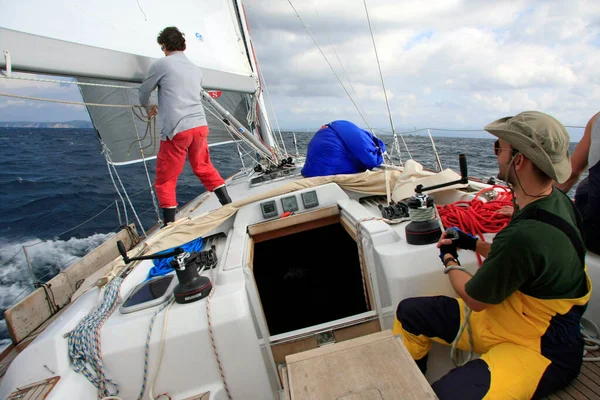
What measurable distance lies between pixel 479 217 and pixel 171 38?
2360 mm

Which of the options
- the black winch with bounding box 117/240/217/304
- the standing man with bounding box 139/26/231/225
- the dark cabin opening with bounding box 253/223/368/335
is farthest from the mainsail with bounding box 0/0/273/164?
the dark cabin opening with bounding box 253/223/368/335

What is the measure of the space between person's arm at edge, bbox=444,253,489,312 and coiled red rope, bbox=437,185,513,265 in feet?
1.72

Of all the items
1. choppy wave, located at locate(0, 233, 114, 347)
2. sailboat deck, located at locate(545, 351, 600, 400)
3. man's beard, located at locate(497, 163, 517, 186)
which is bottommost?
sailboat deck, located at locate(545, 351, 600, 400)

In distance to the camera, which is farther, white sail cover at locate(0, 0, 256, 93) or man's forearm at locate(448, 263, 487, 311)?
white sail cover at locate(0, 0, 256, 93)

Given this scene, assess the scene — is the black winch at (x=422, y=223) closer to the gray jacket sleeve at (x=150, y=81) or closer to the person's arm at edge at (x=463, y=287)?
the person's arm at edge at (x=463, y=287)

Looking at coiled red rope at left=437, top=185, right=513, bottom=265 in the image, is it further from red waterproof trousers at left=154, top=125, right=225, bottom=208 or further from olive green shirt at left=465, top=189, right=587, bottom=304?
red waterproof trousers at left=154, top=125, right=225, bottom=208

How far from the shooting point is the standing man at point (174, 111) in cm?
246

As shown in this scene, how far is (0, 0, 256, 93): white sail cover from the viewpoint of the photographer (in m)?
1.53

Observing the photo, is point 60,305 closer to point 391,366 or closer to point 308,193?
point 308,193

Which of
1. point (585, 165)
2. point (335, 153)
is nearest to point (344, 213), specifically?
point (335, 153)

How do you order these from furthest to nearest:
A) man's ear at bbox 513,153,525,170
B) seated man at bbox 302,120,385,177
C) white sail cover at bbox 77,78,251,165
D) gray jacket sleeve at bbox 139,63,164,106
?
white sail cover at bbox 77,78,251,165 → seated man at bbox 302,120,385,177 → gray jacket sleeve at bbox 139,63,164,106 → man's ear at bbox 513,153,525,170

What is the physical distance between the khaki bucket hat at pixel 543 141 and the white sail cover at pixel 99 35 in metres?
1.98

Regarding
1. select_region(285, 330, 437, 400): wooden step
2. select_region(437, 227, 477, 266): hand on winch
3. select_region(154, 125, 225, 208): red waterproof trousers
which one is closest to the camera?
select_region(285, 330, 437, 400): wooden step

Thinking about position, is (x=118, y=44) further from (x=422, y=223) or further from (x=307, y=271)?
(x=307, y=271)
